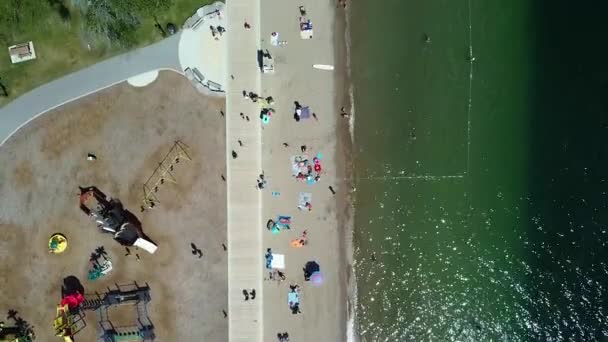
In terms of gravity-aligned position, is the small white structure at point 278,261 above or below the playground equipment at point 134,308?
above

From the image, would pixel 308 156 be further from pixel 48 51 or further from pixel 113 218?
pixel 48 51

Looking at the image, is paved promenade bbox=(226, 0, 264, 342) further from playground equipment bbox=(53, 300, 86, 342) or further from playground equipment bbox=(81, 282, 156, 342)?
playground equipment bbox=(53, 300, 86, 342)

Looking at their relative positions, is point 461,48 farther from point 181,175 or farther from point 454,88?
point 181,175

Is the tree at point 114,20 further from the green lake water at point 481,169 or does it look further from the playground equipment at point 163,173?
the green lake water at point 481,169

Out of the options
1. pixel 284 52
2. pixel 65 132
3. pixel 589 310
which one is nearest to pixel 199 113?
pixel 284 52

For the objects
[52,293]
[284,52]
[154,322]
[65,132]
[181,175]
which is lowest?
[154,322]

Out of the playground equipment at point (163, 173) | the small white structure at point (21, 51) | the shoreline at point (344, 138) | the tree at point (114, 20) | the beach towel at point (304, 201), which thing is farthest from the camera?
the shoreline at point (344, 138)

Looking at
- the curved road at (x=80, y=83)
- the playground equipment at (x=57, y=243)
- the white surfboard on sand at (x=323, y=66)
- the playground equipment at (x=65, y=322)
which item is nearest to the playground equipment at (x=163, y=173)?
the curved road at (x=80, y=83)
